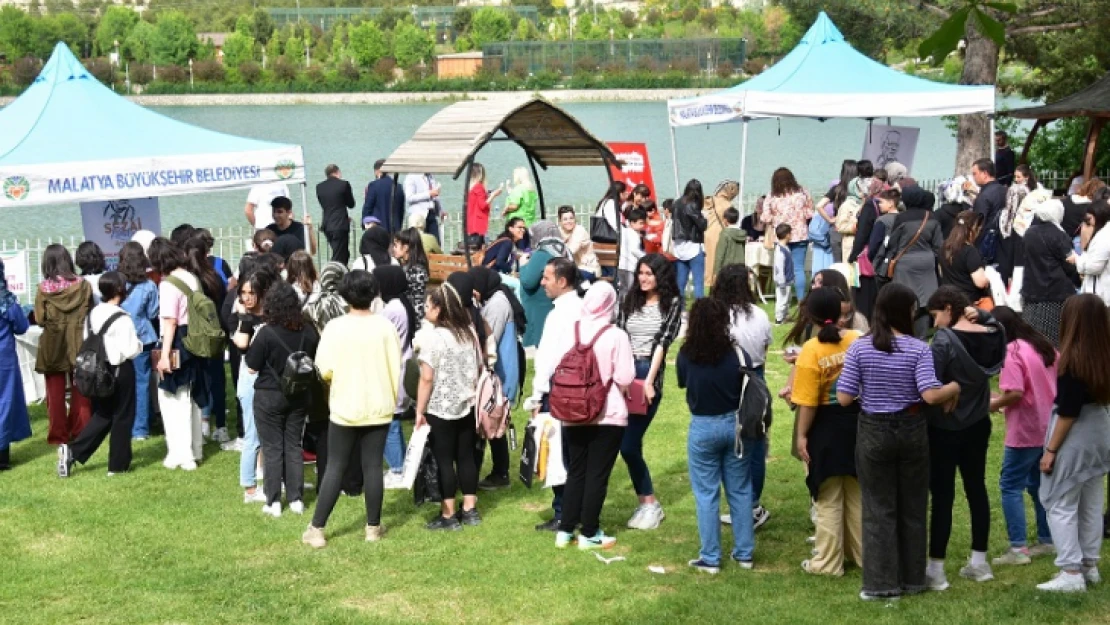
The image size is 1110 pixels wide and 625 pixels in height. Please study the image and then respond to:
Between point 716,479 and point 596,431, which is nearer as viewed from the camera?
point 716,479

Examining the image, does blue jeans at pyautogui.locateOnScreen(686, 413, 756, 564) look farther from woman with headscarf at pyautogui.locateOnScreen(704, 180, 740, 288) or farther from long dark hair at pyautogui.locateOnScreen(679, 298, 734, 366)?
woman with headscarf at pyautogui.locateOnScreen(704, 180, 740, 288)

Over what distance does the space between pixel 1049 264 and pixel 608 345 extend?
4.87 m

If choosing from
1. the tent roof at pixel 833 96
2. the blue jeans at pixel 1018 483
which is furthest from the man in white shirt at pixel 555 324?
the tent roof at pixel 833 96

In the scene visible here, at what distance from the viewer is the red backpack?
22.2 ft

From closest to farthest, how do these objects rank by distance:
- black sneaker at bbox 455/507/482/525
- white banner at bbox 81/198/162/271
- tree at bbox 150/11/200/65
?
1. black sneaker at bbox 455/507/482/525
2. white banner at bbox 81/198/162/271
3. tree at bbox 150/11/200/65

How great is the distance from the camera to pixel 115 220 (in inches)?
503

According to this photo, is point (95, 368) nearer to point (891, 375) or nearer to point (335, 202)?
point (891, 375)

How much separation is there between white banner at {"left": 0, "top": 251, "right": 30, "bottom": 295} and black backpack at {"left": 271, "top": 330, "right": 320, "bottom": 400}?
15.5ft

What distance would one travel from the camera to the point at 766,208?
1469 cm

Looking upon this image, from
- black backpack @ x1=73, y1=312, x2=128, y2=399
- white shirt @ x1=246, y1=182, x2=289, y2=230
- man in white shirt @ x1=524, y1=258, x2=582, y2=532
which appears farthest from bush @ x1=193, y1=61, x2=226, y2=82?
man in white shirt @ x1=524, y1=258, x2=582, y2=532

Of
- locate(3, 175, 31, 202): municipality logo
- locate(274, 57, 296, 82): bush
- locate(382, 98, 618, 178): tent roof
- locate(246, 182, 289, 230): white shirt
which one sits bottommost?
locate(274, 57, 296, 82): bush

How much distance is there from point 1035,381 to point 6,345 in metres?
6.45

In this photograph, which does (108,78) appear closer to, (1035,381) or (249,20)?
(249,20)

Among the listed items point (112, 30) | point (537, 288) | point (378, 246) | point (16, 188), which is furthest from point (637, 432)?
point (112, 30)
